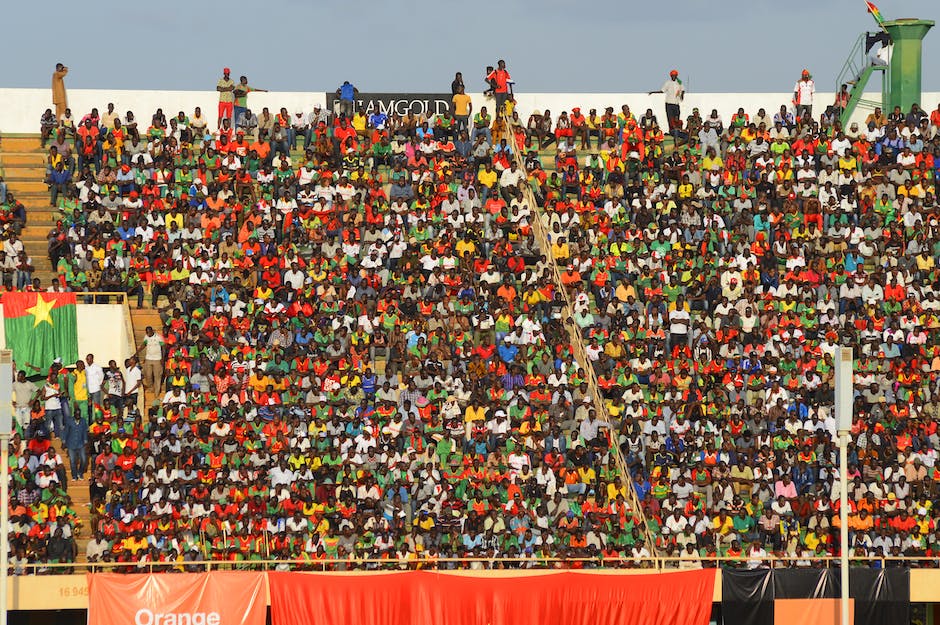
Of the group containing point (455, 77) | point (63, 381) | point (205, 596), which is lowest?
point (205, 596)

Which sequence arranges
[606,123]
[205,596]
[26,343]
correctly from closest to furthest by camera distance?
1. [205,596]
2. [26,343]
3. [606,123]

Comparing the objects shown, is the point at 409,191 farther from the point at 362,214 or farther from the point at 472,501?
the point at 472,501

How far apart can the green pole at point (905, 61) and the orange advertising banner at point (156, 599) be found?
20.1 meters

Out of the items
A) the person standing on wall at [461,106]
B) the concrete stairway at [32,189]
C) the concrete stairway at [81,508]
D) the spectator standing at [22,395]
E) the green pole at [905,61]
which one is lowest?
the concrete stairway at [81,508]

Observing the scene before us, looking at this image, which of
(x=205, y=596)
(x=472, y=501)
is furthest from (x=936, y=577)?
(x=205, y=596)

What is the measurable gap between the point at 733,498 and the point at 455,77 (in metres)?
12.7

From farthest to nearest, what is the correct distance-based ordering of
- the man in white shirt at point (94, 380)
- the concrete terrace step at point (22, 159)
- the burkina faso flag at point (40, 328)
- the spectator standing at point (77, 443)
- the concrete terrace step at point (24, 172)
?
1. the concrete terrace step at point (22, 159)
2. the concrete terrace step at point (24, 172)
3. the burkina faso flag at point (40, 328)
4. the man in white shirt at point (94, 380)
5. the spectator standing at point (77, 443)

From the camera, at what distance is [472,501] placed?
29203 mm

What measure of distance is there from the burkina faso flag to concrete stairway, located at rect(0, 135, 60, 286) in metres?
1.80

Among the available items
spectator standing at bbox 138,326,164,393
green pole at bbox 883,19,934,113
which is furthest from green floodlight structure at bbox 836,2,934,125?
spectator standing at bbox 138,326,164,393

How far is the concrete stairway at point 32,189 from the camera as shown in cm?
3528

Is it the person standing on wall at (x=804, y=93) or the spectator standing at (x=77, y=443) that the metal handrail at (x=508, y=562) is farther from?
the person standing on wall at (x=804, y=93)

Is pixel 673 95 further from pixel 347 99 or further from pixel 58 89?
pixel 58 89

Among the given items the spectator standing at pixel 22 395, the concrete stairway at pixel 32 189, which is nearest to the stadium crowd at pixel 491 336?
the spectator standing at pixel 22 395
